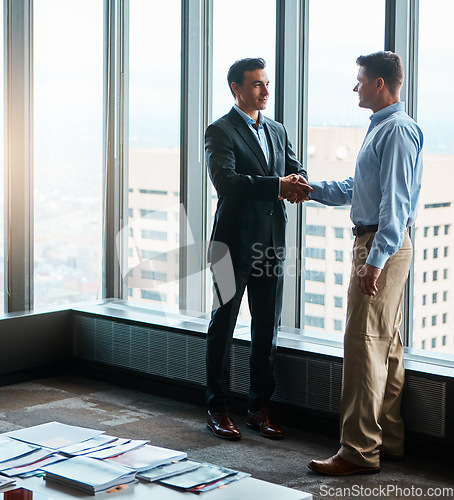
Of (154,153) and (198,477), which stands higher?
(154,153)

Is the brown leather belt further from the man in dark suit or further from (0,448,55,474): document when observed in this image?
(0,448,55,474): document

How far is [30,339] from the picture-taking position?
5355mm

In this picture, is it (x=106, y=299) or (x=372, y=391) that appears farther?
(x=106, y=299)

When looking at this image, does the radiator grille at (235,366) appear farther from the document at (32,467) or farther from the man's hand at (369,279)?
the document at (32,467)

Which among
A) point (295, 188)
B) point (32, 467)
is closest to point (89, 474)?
point (32, 467)

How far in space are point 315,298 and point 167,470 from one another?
244 cm

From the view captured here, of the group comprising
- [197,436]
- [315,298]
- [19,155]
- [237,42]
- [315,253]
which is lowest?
[197,436]

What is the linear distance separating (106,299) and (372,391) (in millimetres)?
3145

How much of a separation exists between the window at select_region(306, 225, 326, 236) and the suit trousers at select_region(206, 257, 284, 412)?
35.6 inches

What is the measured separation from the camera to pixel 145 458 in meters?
2.79

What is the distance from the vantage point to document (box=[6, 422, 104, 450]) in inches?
119

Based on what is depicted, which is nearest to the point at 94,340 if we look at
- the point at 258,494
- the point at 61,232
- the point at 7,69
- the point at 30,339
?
the point at 30,339

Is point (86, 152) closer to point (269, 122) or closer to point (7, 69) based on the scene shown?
point (7, 69)

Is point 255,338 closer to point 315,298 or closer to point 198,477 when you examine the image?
point 315,298
